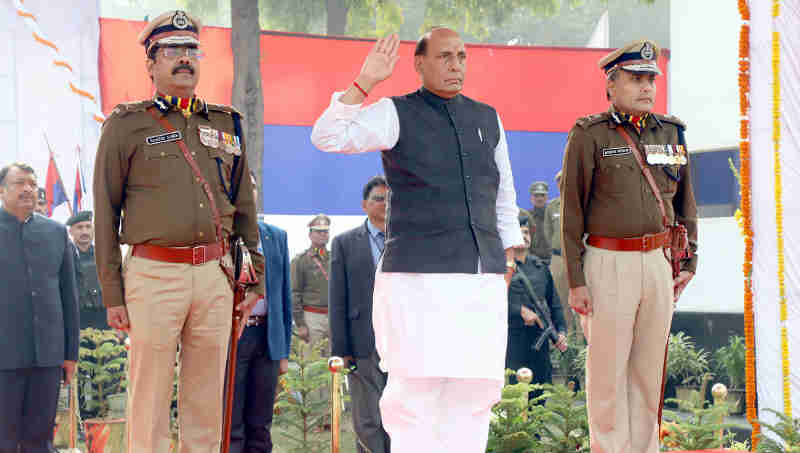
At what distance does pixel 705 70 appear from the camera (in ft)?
43.7

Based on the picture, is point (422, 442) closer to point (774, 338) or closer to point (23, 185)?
point (774, 338)

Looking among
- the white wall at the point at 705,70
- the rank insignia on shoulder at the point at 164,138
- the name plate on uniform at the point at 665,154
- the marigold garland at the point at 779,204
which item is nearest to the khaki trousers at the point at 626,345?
the name plate on uniform at the point at 665,154

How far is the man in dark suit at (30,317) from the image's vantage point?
247 inches

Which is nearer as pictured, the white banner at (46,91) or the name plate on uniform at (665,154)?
the name plate on uniform at (665,154)

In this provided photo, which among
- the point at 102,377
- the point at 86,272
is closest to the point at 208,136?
the point at 102,377

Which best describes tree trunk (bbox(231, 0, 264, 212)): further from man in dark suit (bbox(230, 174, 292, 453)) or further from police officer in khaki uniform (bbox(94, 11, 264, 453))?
police officer in khaki uniform (bbox(94, 11, 264, 453))

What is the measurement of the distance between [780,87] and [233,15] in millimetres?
8509

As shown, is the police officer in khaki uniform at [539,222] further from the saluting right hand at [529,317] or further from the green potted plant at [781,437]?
the green potted plant at [781,437]

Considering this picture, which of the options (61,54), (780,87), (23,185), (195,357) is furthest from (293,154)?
(195,357)

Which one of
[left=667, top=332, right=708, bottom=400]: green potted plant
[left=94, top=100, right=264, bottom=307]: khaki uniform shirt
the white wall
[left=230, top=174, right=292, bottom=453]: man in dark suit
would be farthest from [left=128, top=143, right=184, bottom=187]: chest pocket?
the white wall

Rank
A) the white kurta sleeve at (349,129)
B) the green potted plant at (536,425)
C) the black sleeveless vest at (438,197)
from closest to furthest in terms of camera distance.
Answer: the white kurta sleeve at (349,129) → the black sleeveless vest at (438,197) → the green potted plant at (536,425)

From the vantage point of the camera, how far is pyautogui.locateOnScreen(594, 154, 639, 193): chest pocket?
4.76 meters

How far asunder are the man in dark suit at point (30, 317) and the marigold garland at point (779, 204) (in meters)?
4.72

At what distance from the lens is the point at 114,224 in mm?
4082
